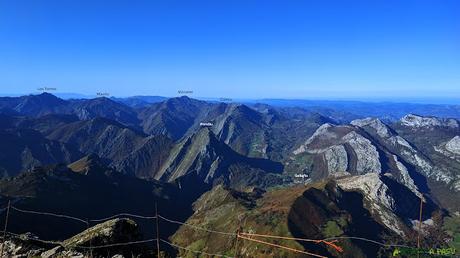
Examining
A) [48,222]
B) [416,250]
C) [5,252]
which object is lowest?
[48,222]

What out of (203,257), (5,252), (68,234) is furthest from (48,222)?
(5,252)

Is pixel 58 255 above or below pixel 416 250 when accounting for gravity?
below

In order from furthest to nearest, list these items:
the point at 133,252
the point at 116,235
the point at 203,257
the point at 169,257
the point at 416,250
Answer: the point at 203,257
the point at 116,235
the point at 133,252
the point at 169,257
the point at 416,250

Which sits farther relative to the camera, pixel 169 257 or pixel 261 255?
pixel 261 255

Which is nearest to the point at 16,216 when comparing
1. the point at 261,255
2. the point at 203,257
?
the point at 203,257

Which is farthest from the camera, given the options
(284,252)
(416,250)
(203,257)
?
(203,257)

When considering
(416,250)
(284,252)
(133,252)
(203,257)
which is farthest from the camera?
(203,257)

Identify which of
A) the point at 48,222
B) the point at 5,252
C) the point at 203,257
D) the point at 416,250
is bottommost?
the point at 203,257

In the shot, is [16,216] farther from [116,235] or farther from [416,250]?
[416,250]

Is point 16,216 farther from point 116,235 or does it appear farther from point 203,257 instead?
point 116,235

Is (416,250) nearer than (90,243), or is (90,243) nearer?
(416,250)
